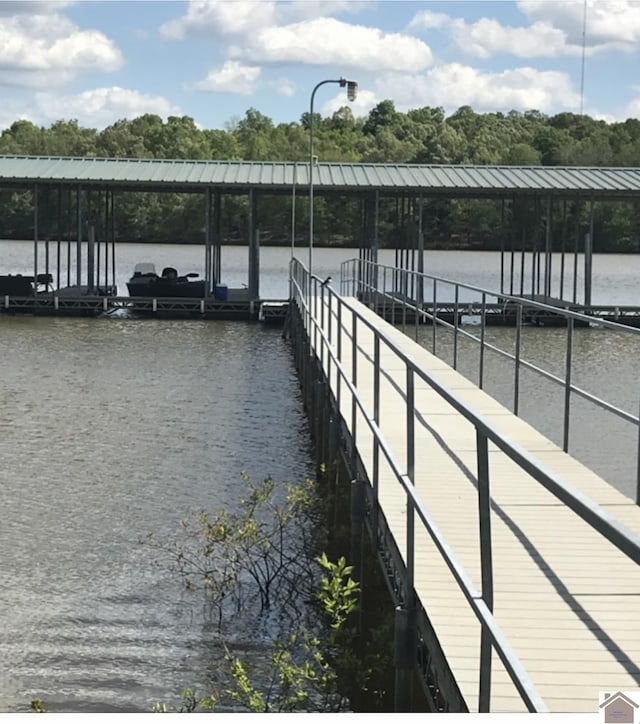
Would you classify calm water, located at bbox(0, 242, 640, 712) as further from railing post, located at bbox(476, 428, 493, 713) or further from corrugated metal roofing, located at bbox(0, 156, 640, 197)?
corrugated metal roofing, located at bbox(0, 156, 640, 197)

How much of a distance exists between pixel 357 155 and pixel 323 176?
7980cm

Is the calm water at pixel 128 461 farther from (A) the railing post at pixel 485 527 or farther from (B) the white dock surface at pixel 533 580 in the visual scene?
(A) the railing post at pixel 485 527

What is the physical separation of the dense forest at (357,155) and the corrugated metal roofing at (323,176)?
3182 centimetres

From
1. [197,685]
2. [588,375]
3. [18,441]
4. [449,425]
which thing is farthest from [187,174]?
[197,685]

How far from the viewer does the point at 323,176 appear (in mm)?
35594

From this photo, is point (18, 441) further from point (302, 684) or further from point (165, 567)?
point (302, 684)

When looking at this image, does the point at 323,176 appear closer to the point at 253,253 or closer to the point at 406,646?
the point at 253,253

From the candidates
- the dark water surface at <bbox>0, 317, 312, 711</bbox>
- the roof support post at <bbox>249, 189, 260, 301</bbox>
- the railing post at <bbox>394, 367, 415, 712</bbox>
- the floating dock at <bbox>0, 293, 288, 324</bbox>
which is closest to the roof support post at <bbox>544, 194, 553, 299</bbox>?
the floating dock at <bbox>0, 293, 288, 324</bbox>

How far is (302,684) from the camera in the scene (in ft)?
23.2

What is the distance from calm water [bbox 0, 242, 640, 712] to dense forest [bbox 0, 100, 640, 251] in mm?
44472

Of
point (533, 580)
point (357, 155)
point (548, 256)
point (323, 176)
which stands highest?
point (357, 155)

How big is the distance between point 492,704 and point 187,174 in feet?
104

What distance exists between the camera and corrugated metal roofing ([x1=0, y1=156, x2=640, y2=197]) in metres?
34.0

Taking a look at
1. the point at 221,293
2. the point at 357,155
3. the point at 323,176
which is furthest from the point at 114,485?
the point at 357,155
